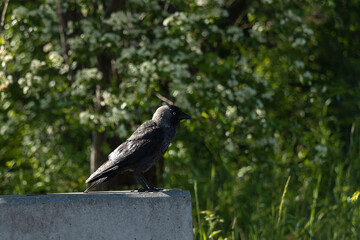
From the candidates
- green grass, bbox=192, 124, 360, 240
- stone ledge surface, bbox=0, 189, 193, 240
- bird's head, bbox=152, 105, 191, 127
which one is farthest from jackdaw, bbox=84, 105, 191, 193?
green grass, bbox=192, 124, 360, 240

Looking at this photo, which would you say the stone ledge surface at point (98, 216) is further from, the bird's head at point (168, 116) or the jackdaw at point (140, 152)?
the bird's head at point (168, 116)

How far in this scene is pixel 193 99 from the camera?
17.4 ft

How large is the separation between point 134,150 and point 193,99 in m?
1.93

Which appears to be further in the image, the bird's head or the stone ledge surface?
the bird's head

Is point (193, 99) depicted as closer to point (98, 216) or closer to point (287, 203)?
point (287, 203)

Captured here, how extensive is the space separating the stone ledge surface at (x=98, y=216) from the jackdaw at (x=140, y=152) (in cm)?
21

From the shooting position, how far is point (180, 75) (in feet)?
16.2

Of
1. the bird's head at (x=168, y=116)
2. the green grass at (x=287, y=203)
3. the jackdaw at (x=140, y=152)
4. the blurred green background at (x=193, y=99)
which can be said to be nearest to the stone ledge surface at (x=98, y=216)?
the jackdaw at (x=140, y=152)

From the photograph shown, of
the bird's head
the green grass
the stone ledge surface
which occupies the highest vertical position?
the bird's head

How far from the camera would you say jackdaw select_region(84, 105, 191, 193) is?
135 inches

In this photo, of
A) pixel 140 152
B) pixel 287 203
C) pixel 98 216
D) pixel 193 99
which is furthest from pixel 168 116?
pixel 287 203

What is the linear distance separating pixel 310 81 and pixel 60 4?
298cm

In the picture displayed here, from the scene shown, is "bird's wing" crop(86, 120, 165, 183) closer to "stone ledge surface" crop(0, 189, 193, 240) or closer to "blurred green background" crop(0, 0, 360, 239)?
"stone ledge surface" crop(0, 189, 193, 240)

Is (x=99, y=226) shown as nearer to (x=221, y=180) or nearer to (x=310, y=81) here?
(x=221, y=180)
